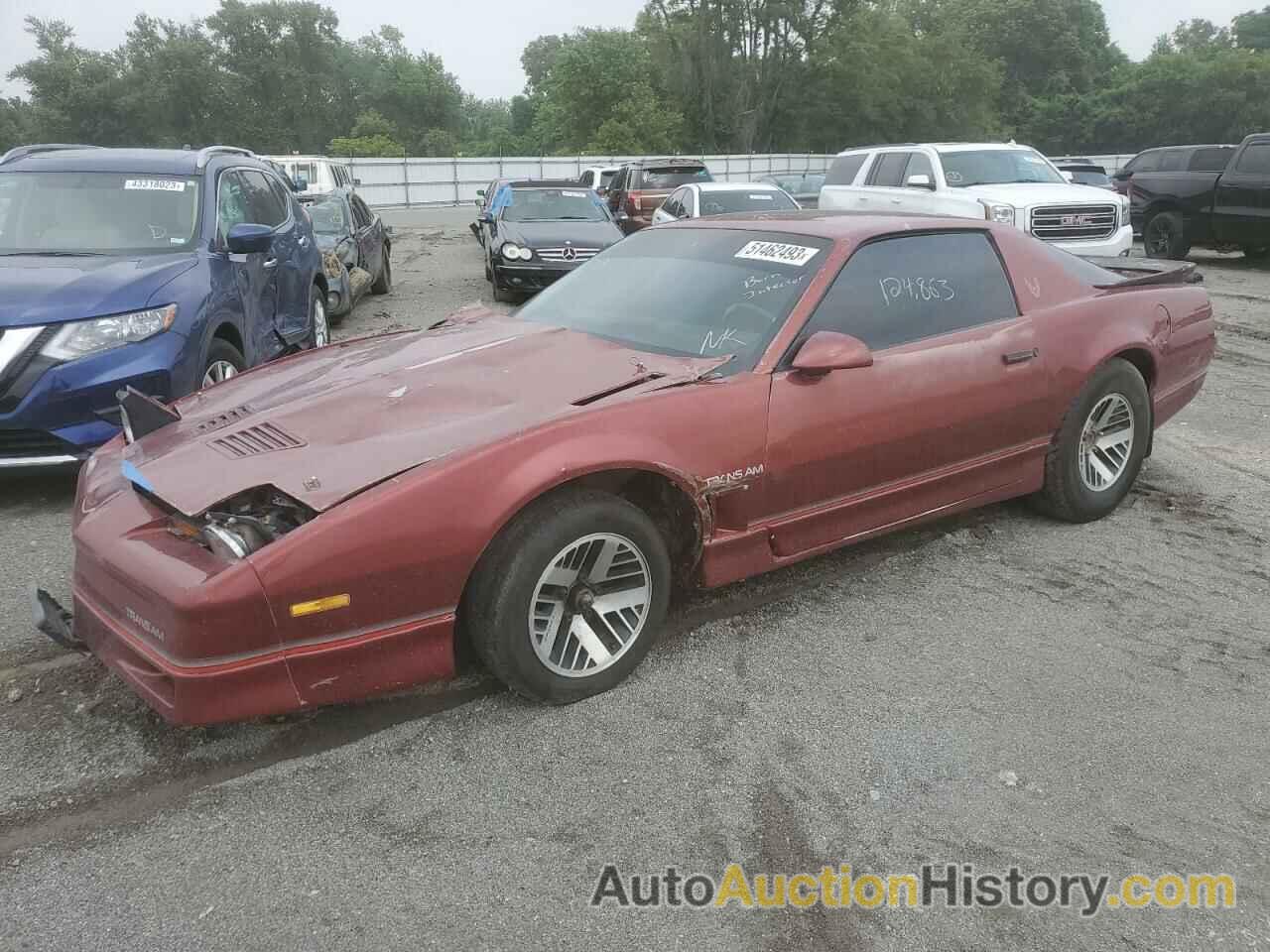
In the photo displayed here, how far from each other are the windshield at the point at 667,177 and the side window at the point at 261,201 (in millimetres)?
10128

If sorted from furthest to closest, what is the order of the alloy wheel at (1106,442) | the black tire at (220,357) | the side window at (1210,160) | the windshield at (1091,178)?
the windshield at (1091,178)
the side window at (1210,160)
the black tire at (220,357)
the alloy wheel at (1106,442)

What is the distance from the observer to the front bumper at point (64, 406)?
4.41 meters

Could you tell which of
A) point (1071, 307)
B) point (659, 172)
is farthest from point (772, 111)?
point (1071, 307)

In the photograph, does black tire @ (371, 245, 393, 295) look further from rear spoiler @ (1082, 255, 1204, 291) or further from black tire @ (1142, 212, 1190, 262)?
black tire @ (1142, 212, 1190, 262)

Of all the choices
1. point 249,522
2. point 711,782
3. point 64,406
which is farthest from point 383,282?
point 711,782

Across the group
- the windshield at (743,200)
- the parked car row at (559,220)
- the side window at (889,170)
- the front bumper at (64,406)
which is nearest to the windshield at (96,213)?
the front bumper at (64,406)

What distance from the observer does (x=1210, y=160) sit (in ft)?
50.5

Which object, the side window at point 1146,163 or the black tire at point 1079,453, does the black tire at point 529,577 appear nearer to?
the black tire at point 1079,453

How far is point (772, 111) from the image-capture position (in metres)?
55.4

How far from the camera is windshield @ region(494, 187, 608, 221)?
12336 millimetres

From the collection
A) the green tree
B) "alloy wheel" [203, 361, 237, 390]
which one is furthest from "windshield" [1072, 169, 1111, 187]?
the green tree

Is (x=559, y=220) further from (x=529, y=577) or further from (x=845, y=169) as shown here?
(x=529, y=577)

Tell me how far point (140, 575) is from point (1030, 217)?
34.9ft

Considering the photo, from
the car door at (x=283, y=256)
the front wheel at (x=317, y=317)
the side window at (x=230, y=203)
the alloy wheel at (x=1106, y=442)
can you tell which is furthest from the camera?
the front wheel at (x=317, y=317)
